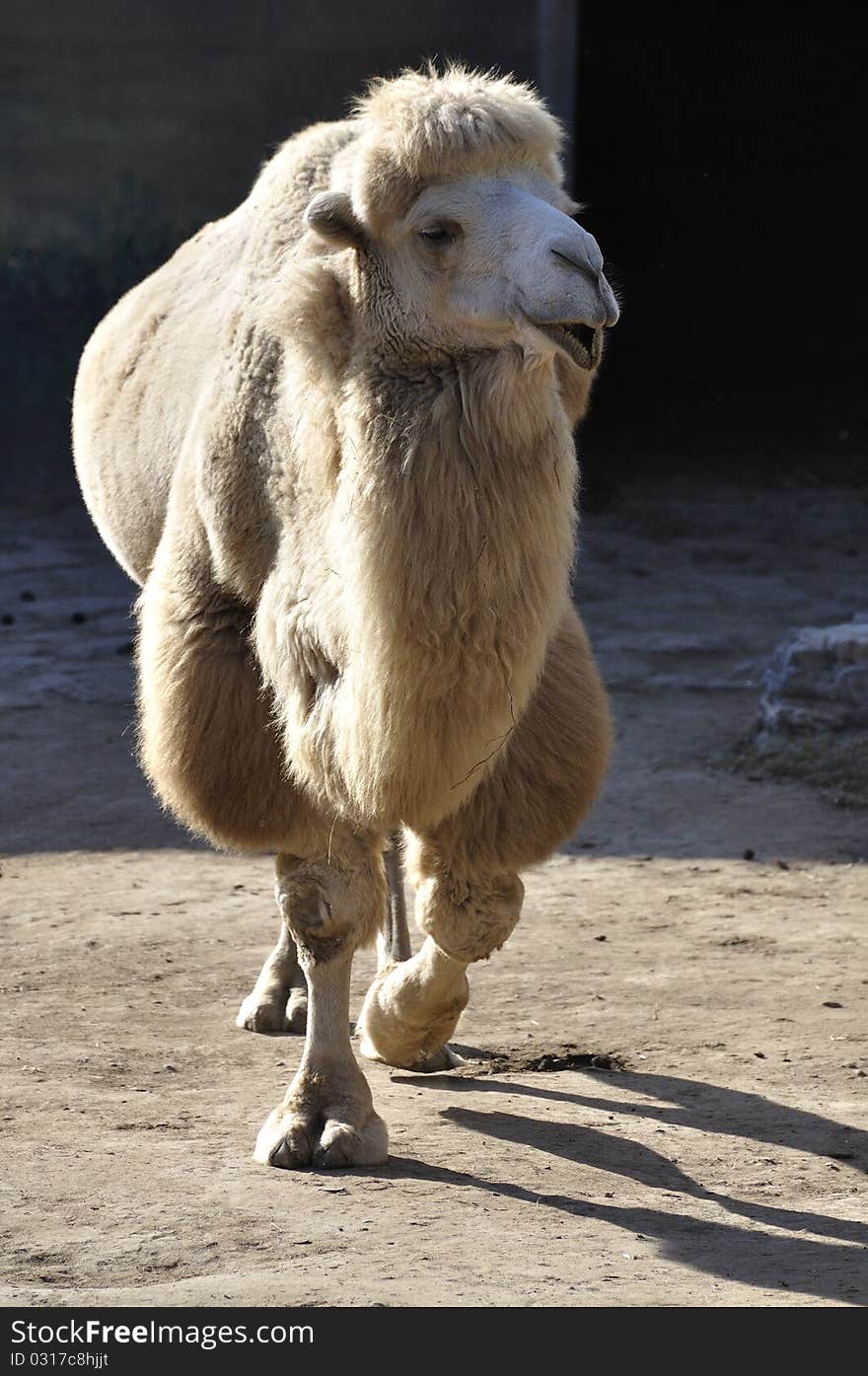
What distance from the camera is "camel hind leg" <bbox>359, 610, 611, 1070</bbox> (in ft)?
13.1

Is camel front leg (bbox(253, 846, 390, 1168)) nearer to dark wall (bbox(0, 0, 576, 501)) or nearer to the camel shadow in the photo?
the camel shadow

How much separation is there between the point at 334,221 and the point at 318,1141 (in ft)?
5.90

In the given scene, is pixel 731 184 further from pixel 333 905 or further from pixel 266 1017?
pixel 333 905

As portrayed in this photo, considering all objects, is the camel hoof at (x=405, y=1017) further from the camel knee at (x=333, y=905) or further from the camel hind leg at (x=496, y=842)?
the camel knee at (x=333, y=905)

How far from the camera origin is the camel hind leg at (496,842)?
3.98 m

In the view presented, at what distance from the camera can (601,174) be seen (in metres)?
15.3

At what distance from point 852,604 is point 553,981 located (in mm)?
4750

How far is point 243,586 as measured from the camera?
3990mm

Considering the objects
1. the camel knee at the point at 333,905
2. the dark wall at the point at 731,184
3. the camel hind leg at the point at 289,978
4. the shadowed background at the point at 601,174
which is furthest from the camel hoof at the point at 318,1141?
the dark wall at the point at 731,184

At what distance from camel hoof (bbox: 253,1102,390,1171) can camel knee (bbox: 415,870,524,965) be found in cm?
40

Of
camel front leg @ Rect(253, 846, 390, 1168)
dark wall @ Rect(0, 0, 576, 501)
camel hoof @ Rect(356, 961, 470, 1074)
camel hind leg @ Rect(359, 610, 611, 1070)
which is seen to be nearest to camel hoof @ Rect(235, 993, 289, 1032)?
camel hoof @ Rect(356, 961, 470, 1074)

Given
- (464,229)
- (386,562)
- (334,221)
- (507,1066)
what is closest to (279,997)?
(507,1066)
